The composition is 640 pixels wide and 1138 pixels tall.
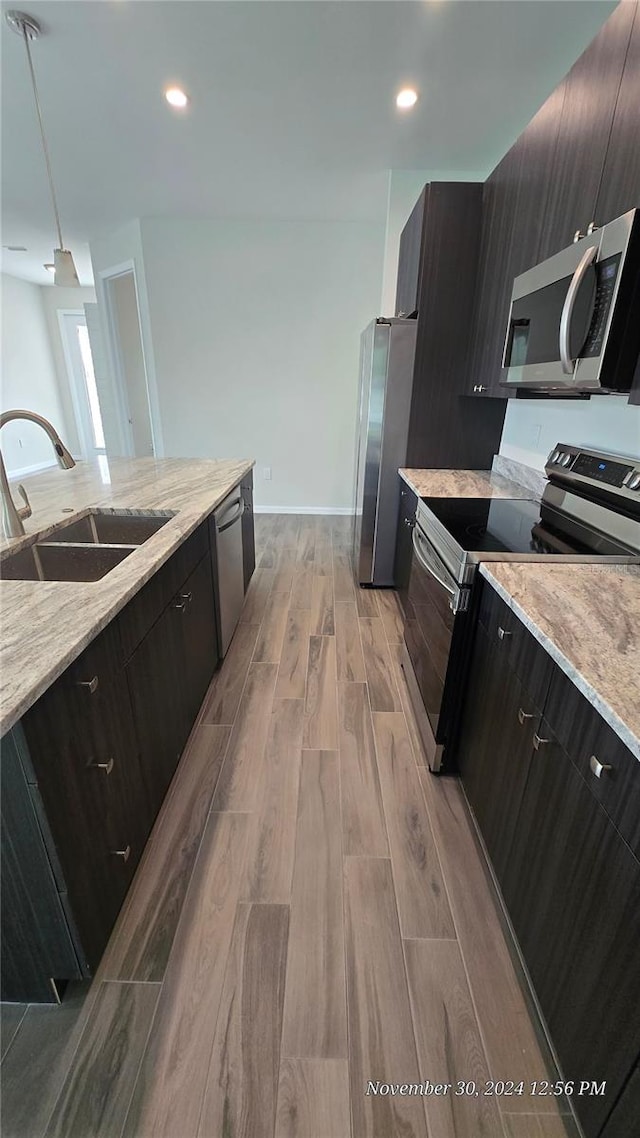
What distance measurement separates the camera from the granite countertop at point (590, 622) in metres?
0.80

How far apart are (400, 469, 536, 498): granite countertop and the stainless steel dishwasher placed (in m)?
0.96

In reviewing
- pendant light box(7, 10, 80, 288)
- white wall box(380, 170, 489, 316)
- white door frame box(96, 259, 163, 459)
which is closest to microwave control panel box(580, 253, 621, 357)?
pendant light box(7, 10, 80, 288)

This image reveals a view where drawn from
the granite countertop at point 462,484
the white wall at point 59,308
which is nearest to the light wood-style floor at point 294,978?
the granite countertop at point 462,484

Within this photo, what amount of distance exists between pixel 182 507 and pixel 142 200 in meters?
3.58

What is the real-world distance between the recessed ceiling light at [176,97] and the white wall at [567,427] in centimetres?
237

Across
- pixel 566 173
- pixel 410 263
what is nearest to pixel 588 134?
pixel 566 173

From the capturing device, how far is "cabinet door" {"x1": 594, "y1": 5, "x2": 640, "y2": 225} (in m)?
1.15

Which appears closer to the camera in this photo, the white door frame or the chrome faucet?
the chrome faucet

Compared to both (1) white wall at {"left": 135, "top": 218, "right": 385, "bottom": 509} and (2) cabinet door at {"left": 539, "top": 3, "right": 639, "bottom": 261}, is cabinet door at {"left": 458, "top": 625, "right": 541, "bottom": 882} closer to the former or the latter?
(2) cabinet door at {"left": 539, "top": 3, "right": 639, "bottom": 261}

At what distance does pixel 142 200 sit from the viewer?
3.91 metres

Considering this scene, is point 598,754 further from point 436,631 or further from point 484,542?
point 436,631

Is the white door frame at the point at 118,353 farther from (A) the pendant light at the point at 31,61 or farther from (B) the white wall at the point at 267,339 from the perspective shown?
(A) the pendant light at the point at 31,61

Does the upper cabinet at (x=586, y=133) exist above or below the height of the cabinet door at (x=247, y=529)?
above

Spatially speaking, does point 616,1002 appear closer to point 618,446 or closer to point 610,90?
point 618,446
